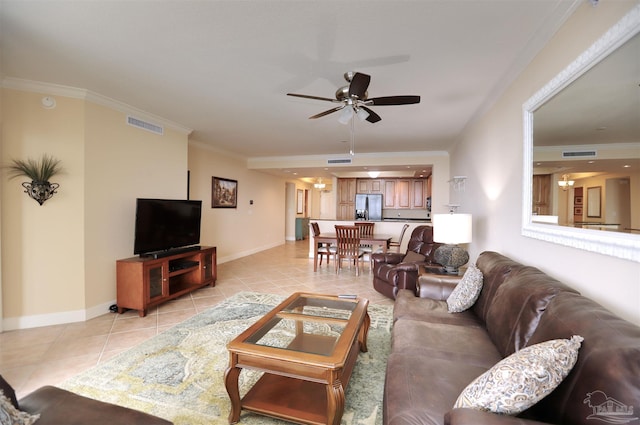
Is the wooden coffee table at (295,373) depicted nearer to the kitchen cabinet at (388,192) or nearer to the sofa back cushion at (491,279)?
the sofa back cushion at (491,279)

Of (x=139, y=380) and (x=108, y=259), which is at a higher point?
(x=108, y=259)

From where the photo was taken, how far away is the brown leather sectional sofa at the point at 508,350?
0.83 meters

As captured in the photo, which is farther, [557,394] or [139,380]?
[139,380]

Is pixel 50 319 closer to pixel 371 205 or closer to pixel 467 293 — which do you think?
pixel 467 293

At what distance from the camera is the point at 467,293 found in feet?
7.16

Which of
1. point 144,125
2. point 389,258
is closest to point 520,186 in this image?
point 389,258

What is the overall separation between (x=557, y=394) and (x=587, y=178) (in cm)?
124

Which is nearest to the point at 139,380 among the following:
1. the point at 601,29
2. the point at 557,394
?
the point at 557,394

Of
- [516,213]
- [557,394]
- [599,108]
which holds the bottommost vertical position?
[557,394]

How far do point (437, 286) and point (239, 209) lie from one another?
17.4 feet

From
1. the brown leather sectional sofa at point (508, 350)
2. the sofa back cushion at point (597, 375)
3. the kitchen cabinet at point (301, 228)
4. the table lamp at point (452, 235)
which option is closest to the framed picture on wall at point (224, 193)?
the kitchen cabinet at point (301, 228)

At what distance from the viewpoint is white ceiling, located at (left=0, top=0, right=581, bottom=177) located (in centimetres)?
181

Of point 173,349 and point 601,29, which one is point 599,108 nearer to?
point 601,29

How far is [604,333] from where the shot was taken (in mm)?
933
